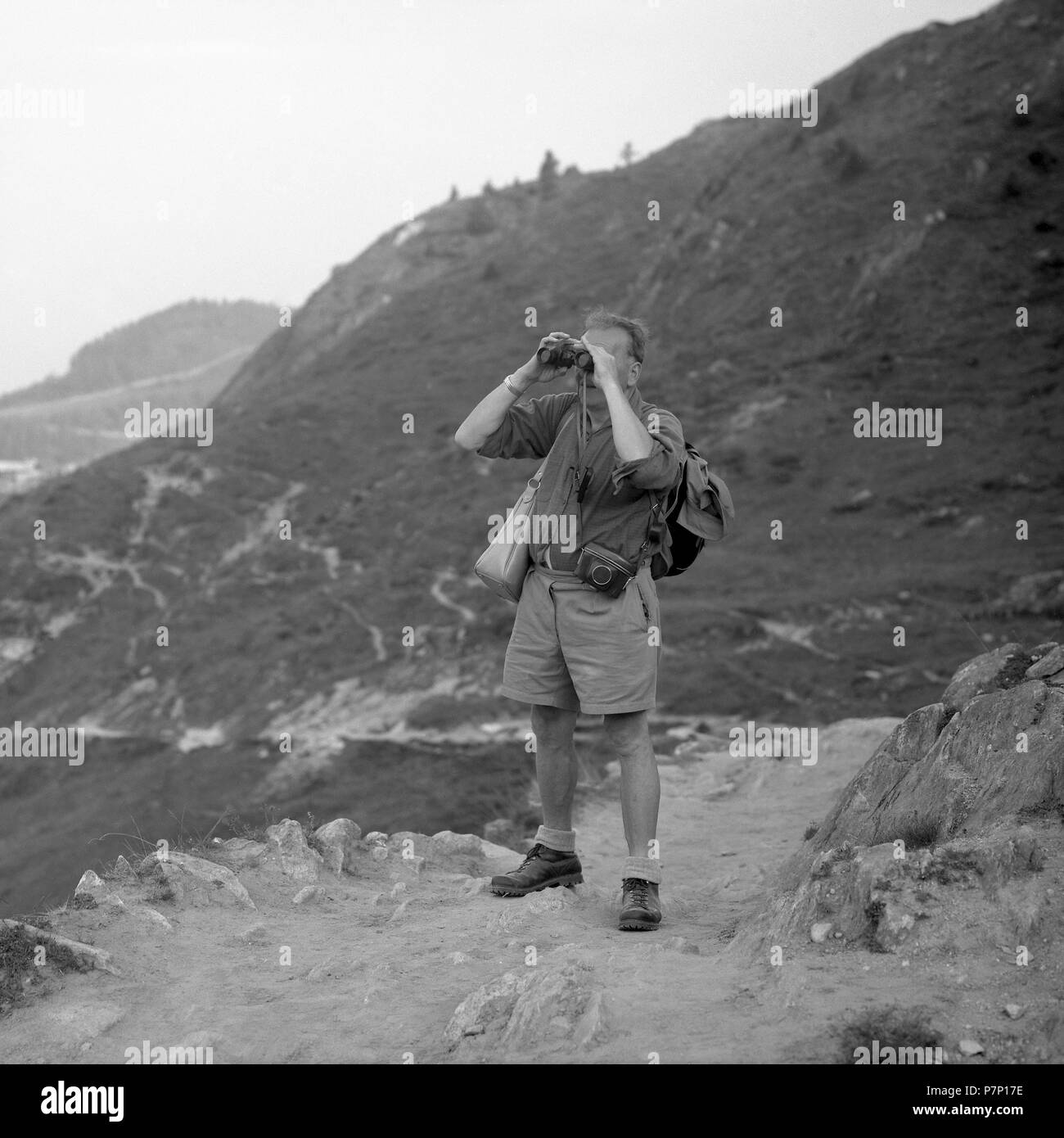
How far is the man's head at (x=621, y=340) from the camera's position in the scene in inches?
245

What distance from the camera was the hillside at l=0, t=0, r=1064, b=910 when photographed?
2858cm

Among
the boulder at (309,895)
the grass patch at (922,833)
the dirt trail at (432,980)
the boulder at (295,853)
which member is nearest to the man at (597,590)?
the dirt trail at (432,980)

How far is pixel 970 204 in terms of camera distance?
48094 mm

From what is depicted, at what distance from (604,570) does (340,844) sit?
3.03 m

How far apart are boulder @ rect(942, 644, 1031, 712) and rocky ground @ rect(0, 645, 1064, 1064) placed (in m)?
0.02

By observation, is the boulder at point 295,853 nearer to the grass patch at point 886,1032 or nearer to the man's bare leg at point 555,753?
the man's bare leg at point 555,753

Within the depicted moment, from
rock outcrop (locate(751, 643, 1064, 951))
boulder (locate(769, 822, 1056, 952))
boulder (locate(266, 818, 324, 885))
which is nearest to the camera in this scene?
boulder (locate(769, 822, 1056, 952))

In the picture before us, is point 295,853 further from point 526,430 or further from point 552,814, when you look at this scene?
point 526,430

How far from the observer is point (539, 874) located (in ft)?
22.1

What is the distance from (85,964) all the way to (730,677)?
65.8 ft

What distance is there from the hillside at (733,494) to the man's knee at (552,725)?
13.4 m

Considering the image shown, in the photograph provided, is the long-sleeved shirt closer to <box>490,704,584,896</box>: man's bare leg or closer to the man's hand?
the man's hand

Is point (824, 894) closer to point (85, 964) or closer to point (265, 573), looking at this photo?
point (85, 964)

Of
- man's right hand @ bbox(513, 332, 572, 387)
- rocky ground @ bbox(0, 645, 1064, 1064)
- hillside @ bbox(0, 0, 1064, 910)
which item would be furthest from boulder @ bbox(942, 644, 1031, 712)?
hillside @ bbox(0, 0, 1064, 910)
